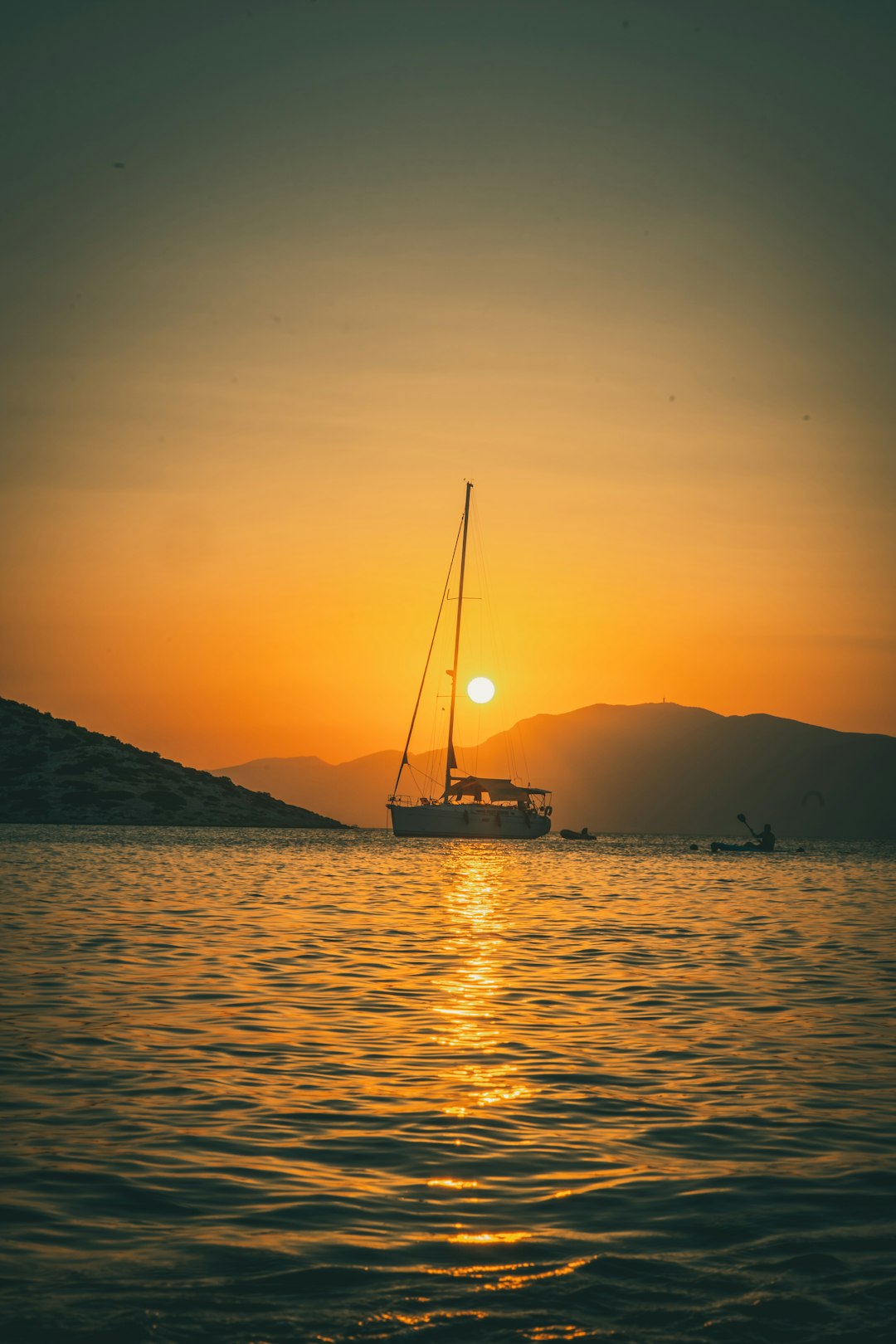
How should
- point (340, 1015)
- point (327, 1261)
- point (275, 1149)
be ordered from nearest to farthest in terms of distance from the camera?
point (327, 1261) < point (275, 1149) < point (340, 1015)

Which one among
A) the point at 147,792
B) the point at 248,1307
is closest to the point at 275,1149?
the point at 248,1307

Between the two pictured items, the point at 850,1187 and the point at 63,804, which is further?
the point at 63,804

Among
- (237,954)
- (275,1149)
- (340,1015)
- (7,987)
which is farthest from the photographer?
(237,954)

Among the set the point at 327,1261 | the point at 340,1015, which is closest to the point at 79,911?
the point at 340,1015

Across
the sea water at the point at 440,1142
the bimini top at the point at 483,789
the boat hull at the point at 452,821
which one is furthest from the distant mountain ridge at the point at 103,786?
the sea water at the point at 440,1142

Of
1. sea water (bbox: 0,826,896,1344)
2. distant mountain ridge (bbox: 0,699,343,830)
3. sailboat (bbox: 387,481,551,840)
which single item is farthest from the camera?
distant mountain ridge (bbox: 0,699,343,830)

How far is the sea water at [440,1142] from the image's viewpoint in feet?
22.3

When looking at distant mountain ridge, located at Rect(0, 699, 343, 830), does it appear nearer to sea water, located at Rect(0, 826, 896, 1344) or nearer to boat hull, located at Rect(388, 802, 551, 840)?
boat hull, located at Rect(388, 802, 551, 840)

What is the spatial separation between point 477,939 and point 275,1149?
17.0 meters

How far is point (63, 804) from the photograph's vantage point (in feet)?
423

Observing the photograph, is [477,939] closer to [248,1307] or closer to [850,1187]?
[850,1187]

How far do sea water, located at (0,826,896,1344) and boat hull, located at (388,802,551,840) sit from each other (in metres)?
76.6

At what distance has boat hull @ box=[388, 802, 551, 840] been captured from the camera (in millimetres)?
102062

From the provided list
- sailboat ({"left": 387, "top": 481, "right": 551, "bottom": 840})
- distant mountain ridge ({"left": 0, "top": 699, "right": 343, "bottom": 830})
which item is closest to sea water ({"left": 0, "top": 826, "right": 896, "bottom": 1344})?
sailboat ({"left": 387, "top": 481, "right": 551, "bottom": 840})
